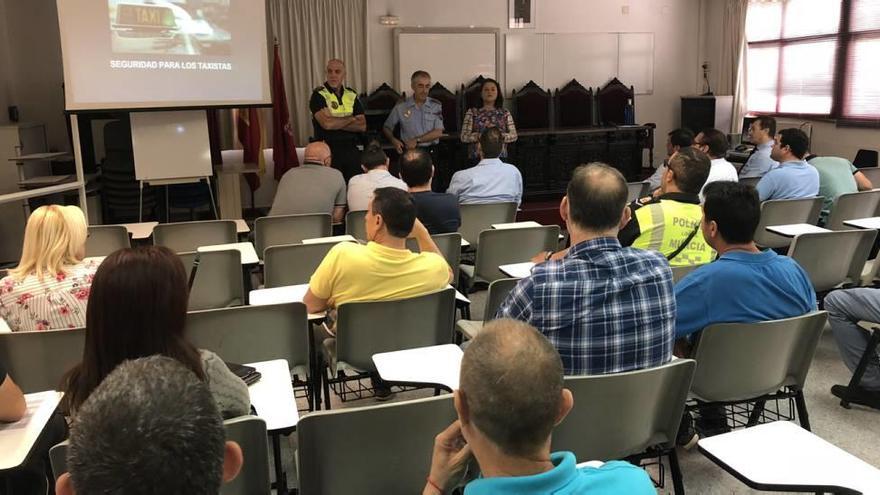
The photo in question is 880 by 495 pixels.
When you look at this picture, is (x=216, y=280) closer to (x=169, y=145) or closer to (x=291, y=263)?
(x=291, y=263)

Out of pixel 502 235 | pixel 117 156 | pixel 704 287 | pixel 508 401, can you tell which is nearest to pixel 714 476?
pixel 704 287

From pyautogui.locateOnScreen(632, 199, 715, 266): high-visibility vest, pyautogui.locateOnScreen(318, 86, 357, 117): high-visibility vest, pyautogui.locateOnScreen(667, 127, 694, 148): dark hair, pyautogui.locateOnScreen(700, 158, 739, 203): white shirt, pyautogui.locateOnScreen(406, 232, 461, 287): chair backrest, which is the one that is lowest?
pyautogui.locateOnScreen(406, 232, 461, 287): chair backrest

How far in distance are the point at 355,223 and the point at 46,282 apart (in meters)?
2.24

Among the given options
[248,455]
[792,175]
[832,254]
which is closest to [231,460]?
[248,455]

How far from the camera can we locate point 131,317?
5.63 feet

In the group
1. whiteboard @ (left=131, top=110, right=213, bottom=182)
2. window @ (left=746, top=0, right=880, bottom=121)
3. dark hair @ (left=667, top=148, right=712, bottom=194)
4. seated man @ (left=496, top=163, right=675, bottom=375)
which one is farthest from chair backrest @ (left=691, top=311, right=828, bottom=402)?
window @ (left=746, top=0, right=880, bottom=121)

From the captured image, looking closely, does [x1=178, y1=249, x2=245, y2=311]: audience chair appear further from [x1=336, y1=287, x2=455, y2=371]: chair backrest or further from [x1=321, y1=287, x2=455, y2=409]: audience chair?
[x1=336, y1=287, x2=455, y2=371]: chair backrest

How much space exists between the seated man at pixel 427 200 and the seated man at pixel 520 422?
3.07 meters

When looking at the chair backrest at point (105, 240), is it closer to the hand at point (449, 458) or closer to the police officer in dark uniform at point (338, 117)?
the police officer in dark uniform at point (338, 117)

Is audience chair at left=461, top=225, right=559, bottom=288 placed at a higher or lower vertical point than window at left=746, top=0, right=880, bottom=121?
lower

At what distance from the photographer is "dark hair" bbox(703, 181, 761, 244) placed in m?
2.69

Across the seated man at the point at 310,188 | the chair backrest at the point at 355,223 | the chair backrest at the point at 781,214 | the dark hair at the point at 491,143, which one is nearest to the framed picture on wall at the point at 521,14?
the dark hair at the point at 491,143

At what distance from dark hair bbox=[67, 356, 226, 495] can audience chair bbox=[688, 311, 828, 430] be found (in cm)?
198

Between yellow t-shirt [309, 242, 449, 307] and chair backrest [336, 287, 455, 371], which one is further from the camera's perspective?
yellow t-shirt [309, 242, 449, 307]
